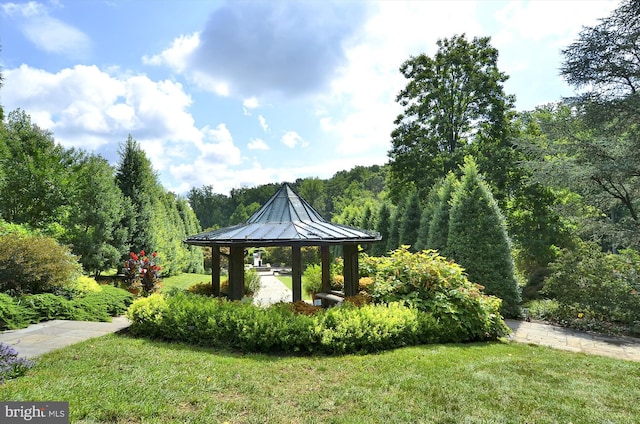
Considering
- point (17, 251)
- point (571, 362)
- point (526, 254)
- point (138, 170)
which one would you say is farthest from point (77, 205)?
point (526, 254)

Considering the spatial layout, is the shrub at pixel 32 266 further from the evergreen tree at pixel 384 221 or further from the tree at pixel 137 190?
the evergreen tree at pixel 384 221

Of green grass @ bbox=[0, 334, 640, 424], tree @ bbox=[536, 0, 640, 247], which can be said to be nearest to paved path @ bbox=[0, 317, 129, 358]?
green grass @ bbox=[0, 334, 640, 424]

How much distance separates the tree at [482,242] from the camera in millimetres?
9391

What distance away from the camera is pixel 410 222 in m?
15.1

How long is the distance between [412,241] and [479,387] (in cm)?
→ 1124

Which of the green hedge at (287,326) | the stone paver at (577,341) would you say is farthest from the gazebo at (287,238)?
the stone paver at (577,341)

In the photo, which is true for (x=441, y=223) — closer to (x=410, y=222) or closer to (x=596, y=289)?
(x=410, y=222)

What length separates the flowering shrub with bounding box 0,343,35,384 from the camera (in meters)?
3.67

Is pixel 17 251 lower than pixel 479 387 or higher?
higher

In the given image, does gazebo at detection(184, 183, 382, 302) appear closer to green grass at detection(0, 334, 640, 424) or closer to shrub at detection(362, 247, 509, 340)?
shrub at detection(362, 247, 509, 340)

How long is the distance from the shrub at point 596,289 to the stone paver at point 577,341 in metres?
0.80

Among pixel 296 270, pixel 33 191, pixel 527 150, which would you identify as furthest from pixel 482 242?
pixel 33 191

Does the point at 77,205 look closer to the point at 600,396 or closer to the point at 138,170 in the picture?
the point at 138,170

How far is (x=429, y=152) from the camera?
17031mm
